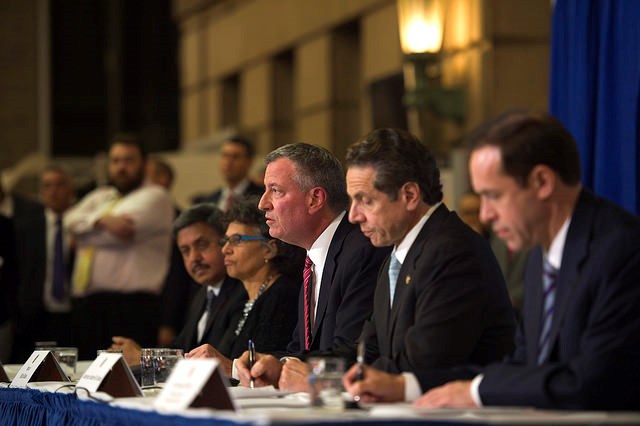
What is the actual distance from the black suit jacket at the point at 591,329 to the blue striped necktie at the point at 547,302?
1.6 inches

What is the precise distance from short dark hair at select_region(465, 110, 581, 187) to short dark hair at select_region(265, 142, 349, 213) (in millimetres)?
1476

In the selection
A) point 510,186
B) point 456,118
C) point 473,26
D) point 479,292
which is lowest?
point 479,292

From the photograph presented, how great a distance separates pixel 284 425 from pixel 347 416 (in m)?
0.15

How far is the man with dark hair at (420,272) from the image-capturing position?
3066 mm

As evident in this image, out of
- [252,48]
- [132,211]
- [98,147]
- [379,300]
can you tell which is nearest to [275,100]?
[252,48]

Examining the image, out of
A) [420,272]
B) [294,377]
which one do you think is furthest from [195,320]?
[420,272]

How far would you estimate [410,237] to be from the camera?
10.9 ft

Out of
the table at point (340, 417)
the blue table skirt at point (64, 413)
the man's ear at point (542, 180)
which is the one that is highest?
the man's ear at point (542, 180)

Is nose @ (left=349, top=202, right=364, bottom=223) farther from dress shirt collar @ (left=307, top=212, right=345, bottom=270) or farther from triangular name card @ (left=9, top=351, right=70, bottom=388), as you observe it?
triangular name card @ (left=9, top=351, right=70, bottom=388)

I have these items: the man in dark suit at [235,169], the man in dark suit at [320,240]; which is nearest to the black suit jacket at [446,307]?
the man in dark suit at [320,240]

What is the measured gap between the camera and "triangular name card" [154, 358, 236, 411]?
8.38 feet

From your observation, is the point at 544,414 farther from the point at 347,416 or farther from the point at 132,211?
the point at 132,211

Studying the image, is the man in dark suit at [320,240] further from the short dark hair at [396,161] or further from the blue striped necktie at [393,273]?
the short dark hair at [396,161]

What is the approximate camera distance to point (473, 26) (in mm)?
7812
